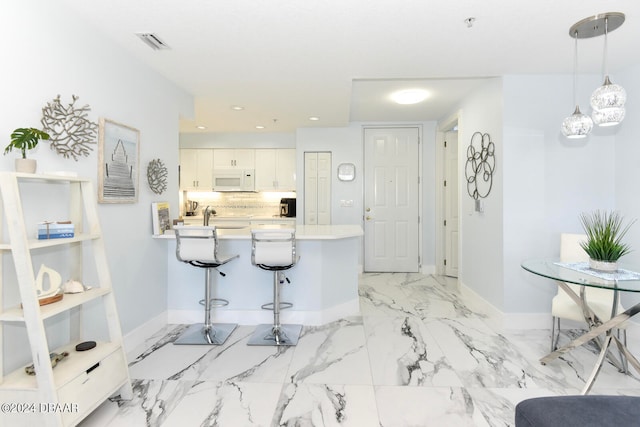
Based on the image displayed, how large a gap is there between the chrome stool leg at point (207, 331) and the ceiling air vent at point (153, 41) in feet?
6.17

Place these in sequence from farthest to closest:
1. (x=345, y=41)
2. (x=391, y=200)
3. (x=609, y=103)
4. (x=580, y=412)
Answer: (x=391, y=200) < (x=345, y=41) < (x=609, y=103) < (x=580, y=412)

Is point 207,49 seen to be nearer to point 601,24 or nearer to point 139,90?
point 139,90

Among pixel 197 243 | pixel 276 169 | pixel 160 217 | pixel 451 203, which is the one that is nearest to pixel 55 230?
pixel 197 243

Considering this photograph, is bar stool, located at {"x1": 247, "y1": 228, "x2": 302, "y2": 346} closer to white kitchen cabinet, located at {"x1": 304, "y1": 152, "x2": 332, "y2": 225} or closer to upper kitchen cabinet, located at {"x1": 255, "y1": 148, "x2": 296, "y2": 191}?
white kitchen cabinet, located at {"x1": 304, "y1": 152, "x2": 332, "y2": 225}

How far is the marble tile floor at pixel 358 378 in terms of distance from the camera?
1.99 meters

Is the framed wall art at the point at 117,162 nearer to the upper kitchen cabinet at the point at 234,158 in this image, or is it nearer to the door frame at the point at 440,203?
the upper kitchen cabinet at the point at 234,158

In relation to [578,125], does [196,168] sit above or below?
above

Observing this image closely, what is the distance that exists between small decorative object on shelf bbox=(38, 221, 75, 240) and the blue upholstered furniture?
2.31 m

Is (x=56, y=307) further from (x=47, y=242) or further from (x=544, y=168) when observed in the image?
(x=544, y=168)

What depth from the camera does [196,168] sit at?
6.30 meters

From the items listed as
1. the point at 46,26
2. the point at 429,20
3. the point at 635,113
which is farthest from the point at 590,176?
the point at 46,26

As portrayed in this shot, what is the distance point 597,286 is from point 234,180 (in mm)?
5361

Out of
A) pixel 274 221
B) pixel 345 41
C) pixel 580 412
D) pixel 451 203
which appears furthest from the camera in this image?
pixel 274 221

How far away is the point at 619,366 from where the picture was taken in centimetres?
253
